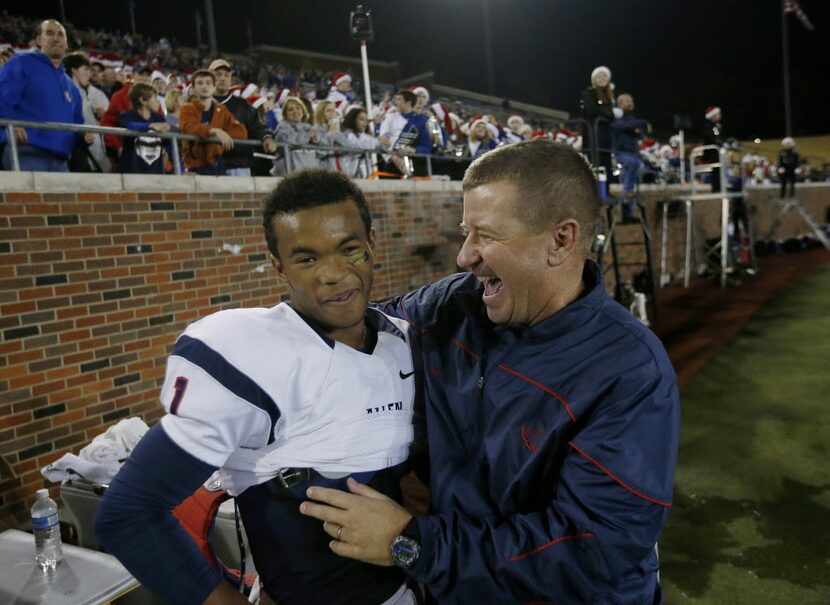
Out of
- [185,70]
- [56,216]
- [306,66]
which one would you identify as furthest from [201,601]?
[306,66]

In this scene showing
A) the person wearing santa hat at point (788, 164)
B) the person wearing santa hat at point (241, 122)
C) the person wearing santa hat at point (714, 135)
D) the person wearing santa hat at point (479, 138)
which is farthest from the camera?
the person wearing santa hat at point (788, 164)

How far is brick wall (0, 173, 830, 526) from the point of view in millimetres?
4055

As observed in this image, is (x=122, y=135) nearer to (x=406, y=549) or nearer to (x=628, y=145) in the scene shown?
(x=406, y=549)

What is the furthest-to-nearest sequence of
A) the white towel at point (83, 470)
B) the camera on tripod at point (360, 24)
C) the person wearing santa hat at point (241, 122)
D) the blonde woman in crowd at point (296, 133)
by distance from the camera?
the camera on tripod at point (360, 24), the blonde woman in crowd at point (296, 133), the person wearing santa hat at point (241, 122), the white towel at point (83, 470)

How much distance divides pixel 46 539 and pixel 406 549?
2165 millimetres

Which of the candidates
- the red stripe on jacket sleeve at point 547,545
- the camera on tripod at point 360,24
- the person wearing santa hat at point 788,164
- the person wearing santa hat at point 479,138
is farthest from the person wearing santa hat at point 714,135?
the red stripe on jacket sleeve at point 547,545

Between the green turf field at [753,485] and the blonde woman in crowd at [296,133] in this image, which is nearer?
the green turf field at [753,485]

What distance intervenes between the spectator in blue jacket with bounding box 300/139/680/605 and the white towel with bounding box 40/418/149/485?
2.50m

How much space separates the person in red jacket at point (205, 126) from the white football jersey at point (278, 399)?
4.57m

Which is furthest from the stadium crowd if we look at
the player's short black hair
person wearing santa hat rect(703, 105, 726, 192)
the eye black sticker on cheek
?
the eye black sticker on cheek

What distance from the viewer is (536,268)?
1663mm

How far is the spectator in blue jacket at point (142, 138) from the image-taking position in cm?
537

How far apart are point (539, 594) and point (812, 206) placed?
100ft

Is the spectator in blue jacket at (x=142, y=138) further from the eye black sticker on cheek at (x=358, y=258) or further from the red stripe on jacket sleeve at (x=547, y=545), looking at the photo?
the red stripe on jacket sleeve at (x=547, y=545)
